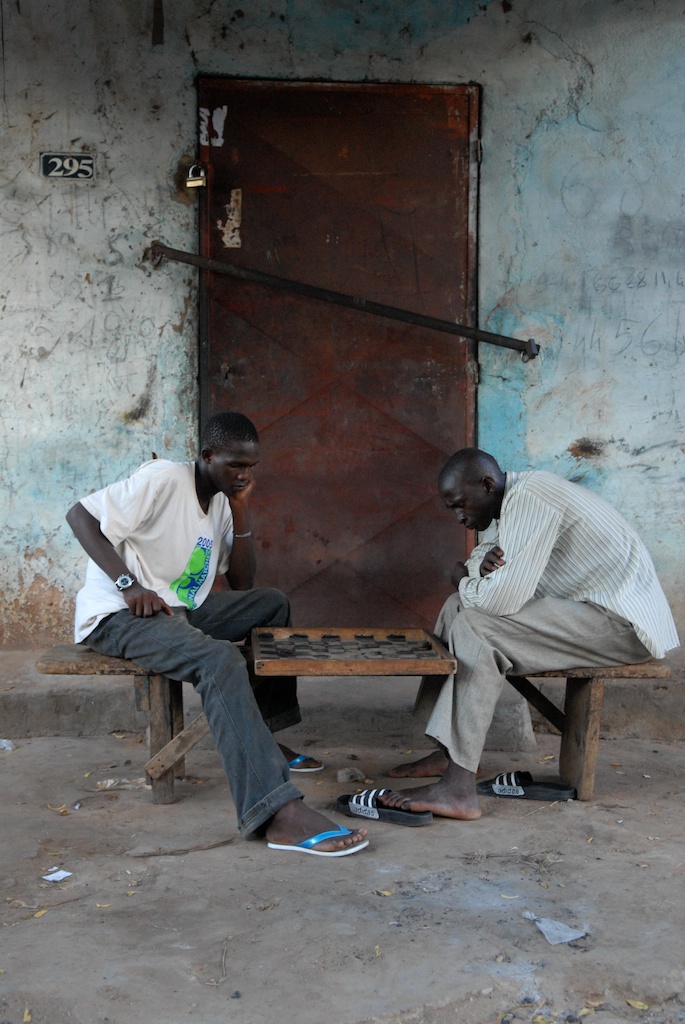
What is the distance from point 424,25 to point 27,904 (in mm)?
4128

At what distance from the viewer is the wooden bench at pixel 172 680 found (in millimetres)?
3529

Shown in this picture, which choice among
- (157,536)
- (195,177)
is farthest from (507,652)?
(195,177)

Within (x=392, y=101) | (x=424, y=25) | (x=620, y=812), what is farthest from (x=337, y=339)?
(x=620, y=812)

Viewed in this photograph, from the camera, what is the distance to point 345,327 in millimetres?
5094

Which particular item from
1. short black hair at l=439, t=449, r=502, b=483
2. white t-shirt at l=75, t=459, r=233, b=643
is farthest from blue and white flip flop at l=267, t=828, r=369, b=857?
short black hair at l=439, t=449, r=502, b=483

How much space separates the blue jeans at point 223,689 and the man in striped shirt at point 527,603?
0.51m

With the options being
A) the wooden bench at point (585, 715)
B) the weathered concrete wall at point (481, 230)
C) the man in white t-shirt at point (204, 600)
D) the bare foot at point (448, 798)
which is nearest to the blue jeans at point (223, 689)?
the man in white t-shirt at point (204, 600)

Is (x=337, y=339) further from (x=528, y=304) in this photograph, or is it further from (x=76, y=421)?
(x=76, y=421)

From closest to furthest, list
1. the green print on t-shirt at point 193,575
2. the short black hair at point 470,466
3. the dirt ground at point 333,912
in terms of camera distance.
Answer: the dirt ground at point 333,912 < the short black hair at point 470,466 < the green print on t-shirt at point 193,575

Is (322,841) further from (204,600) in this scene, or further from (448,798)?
(204,600)

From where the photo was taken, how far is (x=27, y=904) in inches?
117

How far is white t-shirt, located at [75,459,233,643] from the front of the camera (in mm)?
3785

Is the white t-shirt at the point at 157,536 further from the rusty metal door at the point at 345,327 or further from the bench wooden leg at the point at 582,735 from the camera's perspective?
the bench wooden leg at the point at 582,735

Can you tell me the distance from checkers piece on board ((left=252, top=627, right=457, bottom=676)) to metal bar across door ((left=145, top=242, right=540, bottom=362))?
1.57 meters
